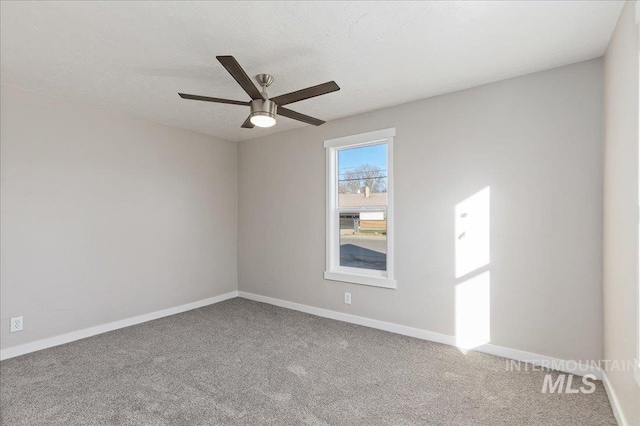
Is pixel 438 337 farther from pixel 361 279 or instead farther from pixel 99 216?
pixel 99 216

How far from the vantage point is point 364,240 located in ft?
13.3

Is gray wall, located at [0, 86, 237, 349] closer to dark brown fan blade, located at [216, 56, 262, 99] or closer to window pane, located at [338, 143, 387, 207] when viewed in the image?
window pane, located at [338, 143, 387, 207]

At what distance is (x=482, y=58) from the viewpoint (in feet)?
8.53

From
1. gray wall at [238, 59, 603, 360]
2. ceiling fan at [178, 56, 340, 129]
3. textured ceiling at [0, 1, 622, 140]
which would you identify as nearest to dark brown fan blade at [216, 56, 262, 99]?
ceiling fan at [178, 56, 340, 129]

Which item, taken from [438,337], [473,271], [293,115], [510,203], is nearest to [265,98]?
[293,115]

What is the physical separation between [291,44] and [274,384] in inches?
102

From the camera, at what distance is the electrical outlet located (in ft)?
10.00

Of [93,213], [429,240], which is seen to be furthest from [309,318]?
[93,213]

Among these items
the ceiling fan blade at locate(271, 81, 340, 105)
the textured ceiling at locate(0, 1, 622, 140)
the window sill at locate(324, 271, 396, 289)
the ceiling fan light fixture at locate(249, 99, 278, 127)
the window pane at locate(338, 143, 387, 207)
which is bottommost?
the window sill at locate(324, 271, 396, 289)

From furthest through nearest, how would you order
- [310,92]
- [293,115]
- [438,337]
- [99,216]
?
[99,216] → [438,337] → [293,115] → [310,92]

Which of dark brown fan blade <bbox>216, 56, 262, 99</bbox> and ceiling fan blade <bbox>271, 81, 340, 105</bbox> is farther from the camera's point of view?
ceiling fan blade <bbox>271, 81, 340, 105</bbox>

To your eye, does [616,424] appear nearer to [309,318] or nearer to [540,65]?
[540,65]

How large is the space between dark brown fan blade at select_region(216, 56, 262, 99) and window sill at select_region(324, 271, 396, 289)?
2377 millimetres

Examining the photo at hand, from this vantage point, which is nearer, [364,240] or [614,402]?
[614,402]
